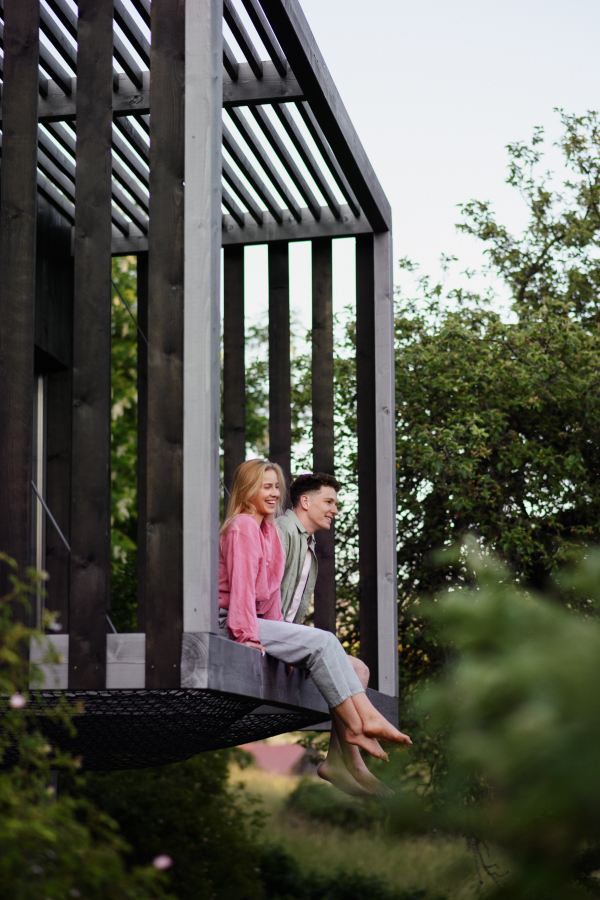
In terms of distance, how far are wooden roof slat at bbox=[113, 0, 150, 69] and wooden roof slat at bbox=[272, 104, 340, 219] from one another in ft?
2.17

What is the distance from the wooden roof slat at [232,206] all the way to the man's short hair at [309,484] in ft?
6.36

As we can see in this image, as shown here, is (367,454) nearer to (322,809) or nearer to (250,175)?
(250,175)

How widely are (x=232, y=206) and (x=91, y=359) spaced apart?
10.5 ft

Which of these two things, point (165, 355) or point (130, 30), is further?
point (130, 30)

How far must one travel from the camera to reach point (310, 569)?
4.88m

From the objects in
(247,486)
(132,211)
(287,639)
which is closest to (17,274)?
(247,486)

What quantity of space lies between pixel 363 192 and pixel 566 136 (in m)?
4.88

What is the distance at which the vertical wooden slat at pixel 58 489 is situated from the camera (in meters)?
6.03

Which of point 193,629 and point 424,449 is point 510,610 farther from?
point 424,449

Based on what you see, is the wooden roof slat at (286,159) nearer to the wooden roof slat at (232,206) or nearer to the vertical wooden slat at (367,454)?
the vertical wooden slat at (367,454)

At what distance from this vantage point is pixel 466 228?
1029 centimetres

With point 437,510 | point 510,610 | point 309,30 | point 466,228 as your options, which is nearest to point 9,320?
point 309,30

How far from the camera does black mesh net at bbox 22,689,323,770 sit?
10.9 ft

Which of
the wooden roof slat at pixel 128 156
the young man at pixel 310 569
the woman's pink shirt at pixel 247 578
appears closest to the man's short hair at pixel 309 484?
the young man at pixel 310 569
